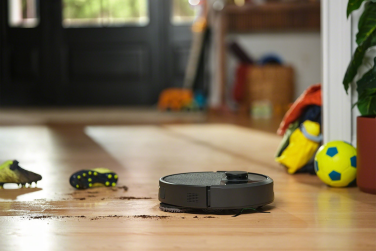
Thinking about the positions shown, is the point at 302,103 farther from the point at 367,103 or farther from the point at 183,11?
the point at 183,11

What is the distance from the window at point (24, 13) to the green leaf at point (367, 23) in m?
5.03

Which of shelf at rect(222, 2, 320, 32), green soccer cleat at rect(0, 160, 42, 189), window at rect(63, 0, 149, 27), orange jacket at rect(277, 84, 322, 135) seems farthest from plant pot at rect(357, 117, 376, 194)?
window at rect(63, 0, 149, 27)

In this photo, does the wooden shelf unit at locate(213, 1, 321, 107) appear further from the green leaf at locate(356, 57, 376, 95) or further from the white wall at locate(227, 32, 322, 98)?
the green leaf at locate(356, 57, 376, 95)

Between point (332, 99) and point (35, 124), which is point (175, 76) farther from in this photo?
point (332, 99)

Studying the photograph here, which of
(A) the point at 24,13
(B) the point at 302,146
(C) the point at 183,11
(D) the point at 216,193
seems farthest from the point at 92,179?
(A) the point at 24,13

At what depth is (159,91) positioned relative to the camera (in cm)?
605

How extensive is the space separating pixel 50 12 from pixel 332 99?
4.75 m

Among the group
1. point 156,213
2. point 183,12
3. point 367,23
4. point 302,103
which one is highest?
point 183,12

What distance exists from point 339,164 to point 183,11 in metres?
4.53

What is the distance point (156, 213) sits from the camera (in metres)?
1.30

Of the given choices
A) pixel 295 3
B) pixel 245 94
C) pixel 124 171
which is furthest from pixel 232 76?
pixel 124 171

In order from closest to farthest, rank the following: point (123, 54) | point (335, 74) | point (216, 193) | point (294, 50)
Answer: point (216, 193), point (335, 74), point (294, 50), point (123, 54)

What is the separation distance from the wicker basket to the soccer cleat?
321 centimetres

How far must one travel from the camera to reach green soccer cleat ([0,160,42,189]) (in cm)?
167
